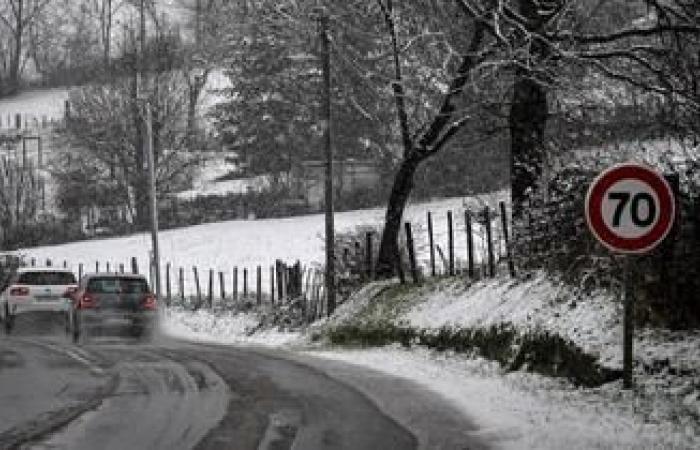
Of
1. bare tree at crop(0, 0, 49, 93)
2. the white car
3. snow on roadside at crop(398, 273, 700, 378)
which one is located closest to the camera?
snow on roadside at crop(398, 273, 700, 378)

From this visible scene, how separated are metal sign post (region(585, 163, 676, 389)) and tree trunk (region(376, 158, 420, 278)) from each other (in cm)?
1477

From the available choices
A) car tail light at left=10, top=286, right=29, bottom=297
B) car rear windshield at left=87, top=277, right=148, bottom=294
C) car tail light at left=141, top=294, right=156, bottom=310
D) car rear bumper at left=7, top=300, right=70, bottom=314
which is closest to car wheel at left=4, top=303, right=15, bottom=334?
car rear bumper at left=7, top=300, right=70, bottom=314

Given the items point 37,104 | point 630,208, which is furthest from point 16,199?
point 630,208

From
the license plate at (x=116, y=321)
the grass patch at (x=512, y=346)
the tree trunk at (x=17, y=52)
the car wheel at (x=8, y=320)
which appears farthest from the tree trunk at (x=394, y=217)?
the tree trunk at (x=17, y=52)

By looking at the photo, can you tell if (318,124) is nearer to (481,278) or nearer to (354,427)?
(481,278)

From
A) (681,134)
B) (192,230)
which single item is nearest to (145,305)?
(681,134)

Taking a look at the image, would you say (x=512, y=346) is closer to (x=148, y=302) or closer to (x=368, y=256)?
(x=148, y=302)

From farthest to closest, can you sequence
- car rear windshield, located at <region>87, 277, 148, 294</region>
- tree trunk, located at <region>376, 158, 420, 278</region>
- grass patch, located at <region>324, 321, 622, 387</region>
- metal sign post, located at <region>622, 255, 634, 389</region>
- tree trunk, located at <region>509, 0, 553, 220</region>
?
tree trunk, located at <region>376, 158, 420, 278</region> → car rear windshield, located at <region>87, 277, 148, 294</region> → tree trunk, located at <region>509, 0, 553, 220</region> → grass patch, located at <region>324, 321, 622, 387</region> → metal sign post, located at <region>622, 255, 634, 389</region>

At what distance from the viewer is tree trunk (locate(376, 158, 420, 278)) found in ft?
87.9

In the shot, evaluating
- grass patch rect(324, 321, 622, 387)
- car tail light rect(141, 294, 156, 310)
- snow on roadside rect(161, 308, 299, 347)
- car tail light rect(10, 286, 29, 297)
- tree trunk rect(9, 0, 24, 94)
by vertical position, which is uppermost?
tree trunk rect(9, 0, 24, 94)

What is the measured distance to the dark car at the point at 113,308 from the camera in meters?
25.4

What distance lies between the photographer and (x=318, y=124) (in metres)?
63.2

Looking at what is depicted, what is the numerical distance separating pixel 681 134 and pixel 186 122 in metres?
64.1

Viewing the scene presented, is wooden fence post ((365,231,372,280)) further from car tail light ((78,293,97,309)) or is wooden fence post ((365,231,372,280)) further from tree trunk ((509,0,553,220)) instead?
tree trunk ((509,0,553,220))
